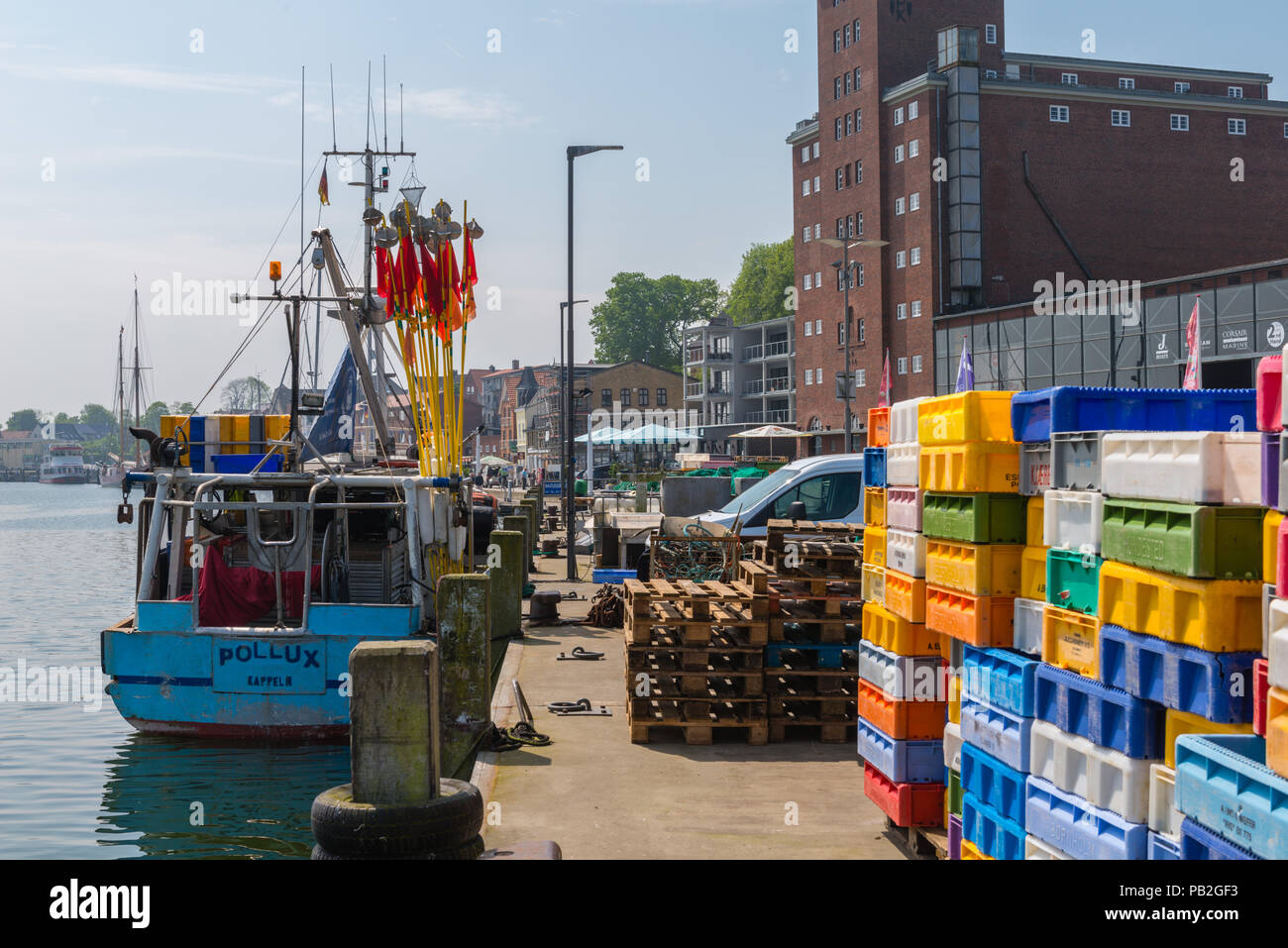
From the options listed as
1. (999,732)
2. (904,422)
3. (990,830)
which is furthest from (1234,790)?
(904,422)

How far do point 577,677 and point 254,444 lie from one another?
4.98m

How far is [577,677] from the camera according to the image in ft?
49.3

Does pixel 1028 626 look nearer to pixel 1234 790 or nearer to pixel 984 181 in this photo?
pixel 1234 790

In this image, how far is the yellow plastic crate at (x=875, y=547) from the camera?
9.18 meters

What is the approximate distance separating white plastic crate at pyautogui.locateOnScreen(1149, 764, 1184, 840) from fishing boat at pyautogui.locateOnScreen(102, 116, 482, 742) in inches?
365

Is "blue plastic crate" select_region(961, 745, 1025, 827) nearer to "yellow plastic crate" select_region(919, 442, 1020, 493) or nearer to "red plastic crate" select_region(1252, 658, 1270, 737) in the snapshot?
"yellow plastic crate" select_region(919, 442, 1020, 493)

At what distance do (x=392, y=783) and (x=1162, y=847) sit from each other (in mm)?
3764

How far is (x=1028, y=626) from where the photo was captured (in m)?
6.54

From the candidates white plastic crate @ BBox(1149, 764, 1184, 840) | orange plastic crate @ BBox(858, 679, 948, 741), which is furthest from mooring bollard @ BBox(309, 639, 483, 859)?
white plastic crate @ BBox(1149, 764, 1184, 840)

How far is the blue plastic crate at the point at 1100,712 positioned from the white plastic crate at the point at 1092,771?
0.14 ft

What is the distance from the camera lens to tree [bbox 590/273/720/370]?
139625 millimetres
